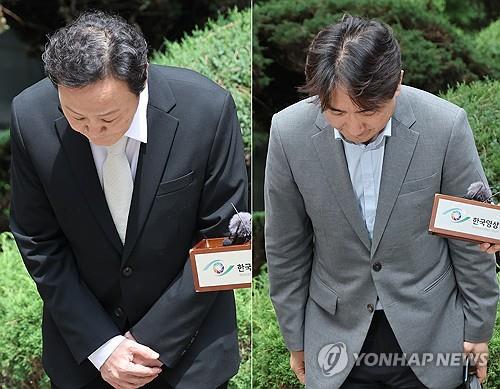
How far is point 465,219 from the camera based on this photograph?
2.20 meters

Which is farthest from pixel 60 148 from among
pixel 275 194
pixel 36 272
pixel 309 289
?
pixel 309 289

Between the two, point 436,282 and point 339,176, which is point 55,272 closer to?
point 339,176

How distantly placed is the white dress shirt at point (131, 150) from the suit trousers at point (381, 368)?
617mm

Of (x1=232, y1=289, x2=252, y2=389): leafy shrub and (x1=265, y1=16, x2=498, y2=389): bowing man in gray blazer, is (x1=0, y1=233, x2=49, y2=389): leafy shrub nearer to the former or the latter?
(x1=232, y1=289, x2=252, y2=389): leafy shrub

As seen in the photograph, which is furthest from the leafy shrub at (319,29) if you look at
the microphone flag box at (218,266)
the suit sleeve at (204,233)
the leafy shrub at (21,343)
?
the microphone flag box at (218,266)

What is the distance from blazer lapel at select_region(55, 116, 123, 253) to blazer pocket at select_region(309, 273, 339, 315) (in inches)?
21.8

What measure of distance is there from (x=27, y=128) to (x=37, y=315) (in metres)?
1.36

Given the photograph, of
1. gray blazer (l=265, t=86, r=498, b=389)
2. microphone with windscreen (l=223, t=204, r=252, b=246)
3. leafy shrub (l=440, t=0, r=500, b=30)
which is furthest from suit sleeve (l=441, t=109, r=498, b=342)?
leafy shrub (l=440, t=0, r=500, b=30)

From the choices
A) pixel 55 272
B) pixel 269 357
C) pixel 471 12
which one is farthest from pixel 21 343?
pixel 471 12

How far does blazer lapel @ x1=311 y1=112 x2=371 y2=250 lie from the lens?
7.23 feet

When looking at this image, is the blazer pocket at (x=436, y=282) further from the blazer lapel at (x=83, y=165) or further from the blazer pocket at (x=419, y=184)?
the blazer lapel at (x=83, y=165)

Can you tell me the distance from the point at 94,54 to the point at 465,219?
95 cm

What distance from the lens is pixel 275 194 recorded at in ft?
7.52

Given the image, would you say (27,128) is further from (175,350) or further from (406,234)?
(406,234)
